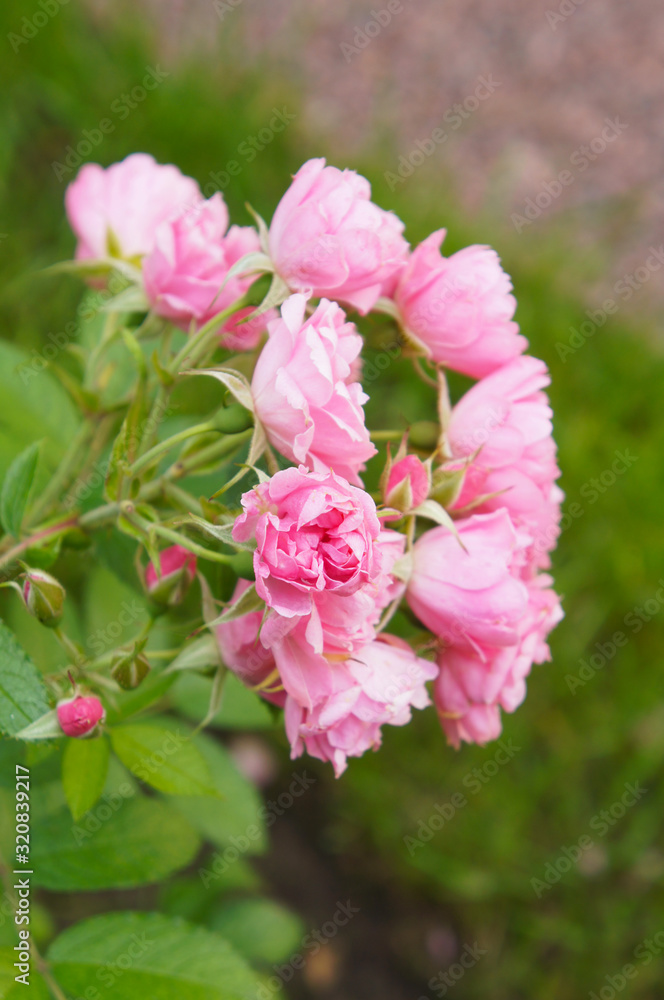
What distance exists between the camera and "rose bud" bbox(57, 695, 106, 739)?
2.58 feet

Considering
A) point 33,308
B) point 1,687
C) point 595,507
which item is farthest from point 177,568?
point 595,507

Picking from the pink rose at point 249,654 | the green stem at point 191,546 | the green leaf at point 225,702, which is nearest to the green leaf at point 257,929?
the green leaf at point 225,702

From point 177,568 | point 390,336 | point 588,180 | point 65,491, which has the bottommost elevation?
point 65,491

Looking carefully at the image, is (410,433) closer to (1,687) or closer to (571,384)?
(1,687)

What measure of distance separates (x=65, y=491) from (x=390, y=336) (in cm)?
44

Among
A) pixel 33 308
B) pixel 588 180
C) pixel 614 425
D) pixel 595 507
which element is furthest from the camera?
pixel 588 180

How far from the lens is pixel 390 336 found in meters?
0.97

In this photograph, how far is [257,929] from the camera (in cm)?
161

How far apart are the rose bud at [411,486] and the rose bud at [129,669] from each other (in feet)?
0.91

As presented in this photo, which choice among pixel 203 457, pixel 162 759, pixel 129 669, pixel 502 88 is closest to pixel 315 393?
pixel 203 457

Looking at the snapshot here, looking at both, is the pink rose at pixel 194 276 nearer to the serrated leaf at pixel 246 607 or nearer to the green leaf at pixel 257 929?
the serrated leaf at pixel 246 607

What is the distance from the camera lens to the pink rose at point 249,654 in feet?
2.62

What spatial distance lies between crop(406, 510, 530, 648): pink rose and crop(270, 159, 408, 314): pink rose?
0.82 ft

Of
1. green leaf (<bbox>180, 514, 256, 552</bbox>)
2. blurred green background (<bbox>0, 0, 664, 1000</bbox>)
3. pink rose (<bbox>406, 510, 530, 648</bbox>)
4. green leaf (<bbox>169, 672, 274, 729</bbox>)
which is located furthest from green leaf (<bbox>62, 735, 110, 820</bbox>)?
blurred green background (<bbox>0, 0, 664, 1000</bbox>)
